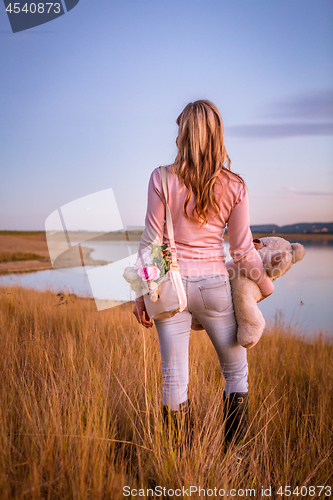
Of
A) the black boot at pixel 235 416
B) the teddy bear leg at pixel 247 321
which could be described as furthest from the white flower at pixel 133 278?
the black boot at pixel 235 416

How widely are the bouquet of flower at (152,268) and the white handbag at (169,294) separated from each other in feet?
0.08

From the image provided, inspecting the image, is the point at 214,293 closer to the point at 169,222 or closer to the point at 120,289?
the point at 169,222

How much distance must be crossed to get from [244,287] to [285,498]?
3.67 ft

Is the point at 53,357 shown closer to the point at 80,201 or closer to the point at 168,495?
the point at 168,495

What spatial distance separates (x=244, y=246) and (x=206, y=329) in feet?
1.56

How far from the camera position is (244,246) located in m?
1.72

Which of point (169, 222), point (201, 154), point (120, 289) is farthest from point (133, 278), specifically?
point (120, 289)

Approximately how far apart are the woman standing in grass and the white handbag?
4 cm

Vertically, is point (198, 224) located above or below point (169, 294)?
above

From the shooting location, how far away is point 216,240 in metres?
1.67

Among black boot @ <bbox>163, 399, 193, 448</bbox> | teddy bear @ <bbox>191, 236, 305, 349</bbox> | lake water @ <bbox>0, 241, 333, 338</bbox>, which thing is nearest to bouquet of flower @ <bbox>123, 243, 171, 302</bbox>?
→ teddy bear @ <bbox>191, 236, 305, 349</bbox>

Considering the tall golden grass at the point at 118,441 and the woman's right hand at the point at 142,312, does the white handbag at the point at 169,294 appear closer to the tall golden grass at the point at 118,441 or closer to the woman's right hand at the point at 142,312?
the woman's right hand at the point at 142,312

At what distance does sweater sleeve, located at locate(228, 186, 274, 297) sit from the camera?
1659 mm

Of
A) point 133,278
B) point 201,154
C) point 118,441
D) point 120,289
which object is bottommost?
point 118,441
